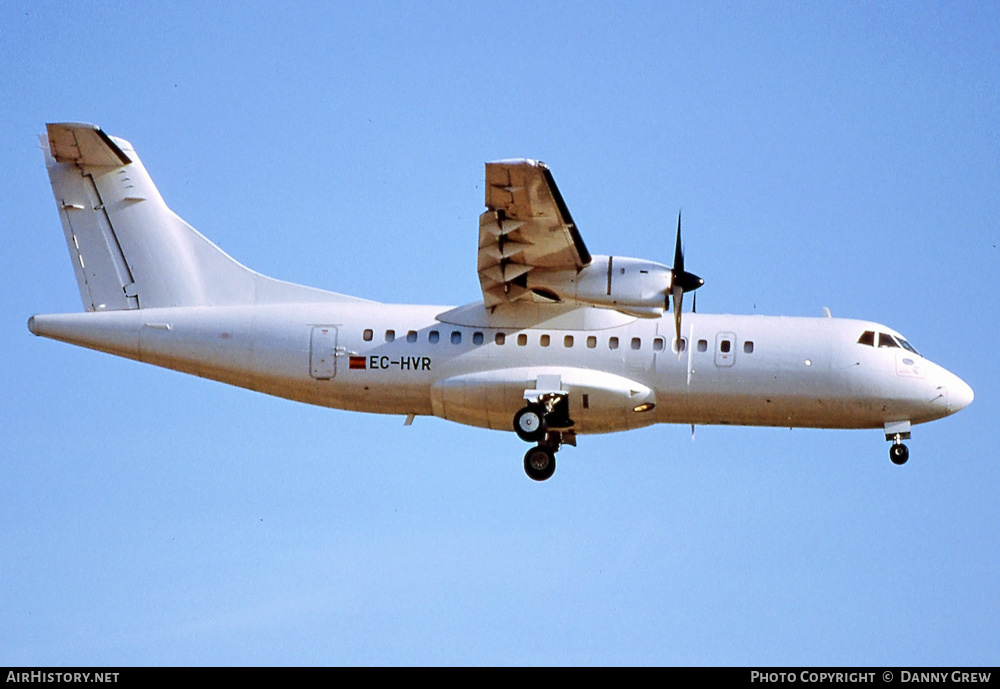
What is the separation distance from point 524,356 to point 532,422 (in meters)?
1.34

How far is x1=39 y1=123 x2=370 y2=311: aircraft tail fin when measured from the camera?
1086 inches

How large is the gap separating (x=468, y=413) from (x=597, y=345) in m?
2.86

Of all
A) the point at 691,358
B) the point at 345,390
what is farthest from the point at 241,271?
the point at 691,358

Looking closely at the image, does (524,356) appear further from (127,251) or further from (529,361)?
(127,251)

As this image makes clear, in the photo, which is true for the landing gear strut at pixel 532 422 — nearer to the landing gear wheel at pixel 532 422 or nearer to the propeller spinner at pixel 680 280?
the landing gear wheel at pixel 532 422

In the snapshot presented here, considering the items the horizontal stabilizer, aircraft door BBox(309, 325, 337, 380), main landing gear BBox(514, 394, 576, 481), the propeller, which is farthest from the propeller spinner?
the horizontal stabilizer

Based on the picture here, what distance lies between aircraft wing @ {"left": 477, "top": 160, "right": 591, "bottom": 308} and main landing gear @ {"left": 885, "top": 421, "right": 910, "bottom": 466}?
23.2ft

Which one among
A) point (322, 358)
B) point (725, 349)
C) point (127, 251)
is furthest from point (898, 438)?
point (127, 251)

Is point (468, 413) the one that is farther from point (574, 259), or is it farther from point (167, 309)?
point (167, 309)

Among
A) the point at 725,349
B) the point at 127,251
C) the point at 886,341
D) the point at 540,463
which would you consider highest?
the point at 127,251

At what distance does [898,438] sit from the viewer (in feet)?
87.1
